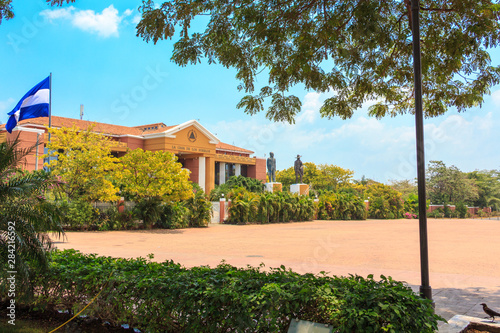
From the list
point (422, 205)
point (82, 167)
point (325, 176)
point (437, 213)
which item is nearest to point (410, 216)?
point (437, 213)

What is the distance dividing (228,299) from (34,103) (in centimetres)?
1951

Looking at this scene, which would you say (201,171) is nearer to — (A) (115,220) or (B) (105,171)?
(B) (105,171)

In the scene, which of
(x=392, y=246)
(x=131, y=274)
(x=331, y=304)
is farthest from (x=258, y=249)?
(x=331, y=304)

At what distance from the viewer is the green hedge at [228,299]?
10.2 feet

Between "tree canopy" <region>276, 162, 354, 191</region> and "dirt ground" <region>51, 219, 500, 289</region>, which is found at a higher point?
"tree canopy" <region>276, 162, 354, 191</region>

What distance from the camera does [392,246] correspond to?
14.4m

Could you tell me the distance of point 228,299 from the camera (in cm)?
351

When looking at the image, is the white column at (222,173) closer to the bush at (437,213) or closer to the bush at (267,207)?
the bush at (267,207)

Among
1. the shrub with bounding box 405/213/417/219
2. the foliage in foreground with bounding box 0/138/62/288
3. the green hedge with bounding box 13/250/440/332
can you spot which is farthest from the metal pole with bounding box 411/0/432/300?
the shrub with bounding box 405/213/417/219

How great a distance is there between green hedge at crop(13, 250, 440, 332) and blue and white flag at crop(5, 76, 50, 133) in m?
17.2

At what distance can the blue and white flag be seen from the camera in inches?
762

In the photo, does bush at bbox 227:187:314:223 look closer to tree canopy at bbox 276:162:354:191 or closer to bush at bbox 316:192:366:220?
bush at bbox 316:192:366:220

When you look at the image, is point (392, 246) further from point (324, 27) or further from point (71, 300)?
point (71, 300)

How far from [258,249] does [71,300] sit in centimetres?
898
